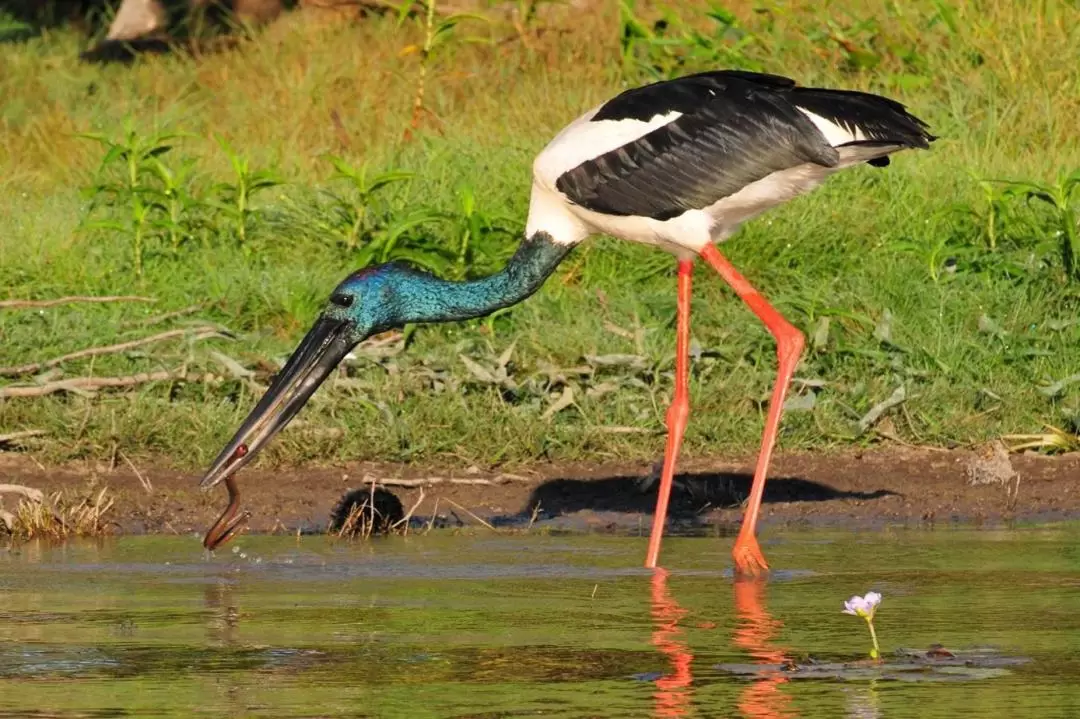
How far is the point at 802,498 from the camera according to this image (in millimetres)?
7102

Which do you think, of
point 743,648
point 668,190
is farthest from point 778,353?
point 743,648

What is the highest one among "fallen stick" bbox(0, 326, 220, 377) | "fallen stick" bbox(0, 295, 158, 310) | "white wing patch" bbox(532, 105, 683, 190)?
"white wing patch" bbox(532, 105, 683, 190)

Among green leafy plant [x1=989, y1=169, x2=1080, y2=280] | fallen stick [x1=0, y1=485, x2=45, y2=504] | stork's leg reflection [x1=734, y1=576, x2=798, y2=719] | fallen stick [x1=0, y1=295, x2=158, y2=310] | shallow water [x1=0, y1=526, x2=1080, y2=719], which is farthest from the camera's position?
green leafy plant [x1=989, y1=169, x2=1080, y2=280]

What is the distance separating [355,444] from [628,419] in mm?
979

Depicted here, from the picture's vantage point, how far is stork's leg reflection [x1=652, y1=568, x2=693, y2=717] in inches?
156

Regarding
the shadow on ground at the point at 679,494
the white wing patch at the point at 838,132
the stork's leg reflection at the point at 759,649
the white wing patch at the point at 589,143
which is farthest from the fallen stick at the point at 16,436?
the white wing patch at the point at 838,132

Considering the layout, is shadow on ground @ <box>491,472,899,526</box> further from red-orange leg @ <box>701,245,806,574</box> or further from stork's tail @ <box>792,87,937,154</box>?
stork's tail @ <box>792,87,937,154</box>

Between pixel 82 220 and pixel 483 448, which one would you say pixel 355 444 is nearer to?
pixel 483 448

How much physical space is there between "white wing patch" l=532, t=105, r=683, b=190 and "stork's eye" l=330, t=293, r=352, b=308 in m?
0.74

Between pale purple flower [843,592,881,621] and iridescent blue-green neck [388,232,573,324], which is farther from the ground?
iridescent blue-green neck [388,232,573,324]

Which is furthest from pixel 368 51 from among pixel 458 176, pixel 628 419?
pixel 628 419

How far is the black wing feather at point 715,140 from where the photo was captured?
637cm

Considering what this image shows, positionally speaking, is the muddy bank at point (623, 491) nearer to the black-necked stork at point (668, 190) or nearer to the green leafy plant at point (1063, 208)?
the black-necked stork at point (668, 190)

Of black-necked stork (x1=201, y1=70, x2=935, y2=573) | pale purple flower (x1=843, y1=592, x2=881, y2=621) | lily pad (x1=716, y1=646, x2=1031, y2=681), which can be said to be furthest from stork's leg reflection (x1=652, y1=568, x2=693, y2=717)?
black-necked stork (x1=201, y1=70, x2=935, y2=573)
